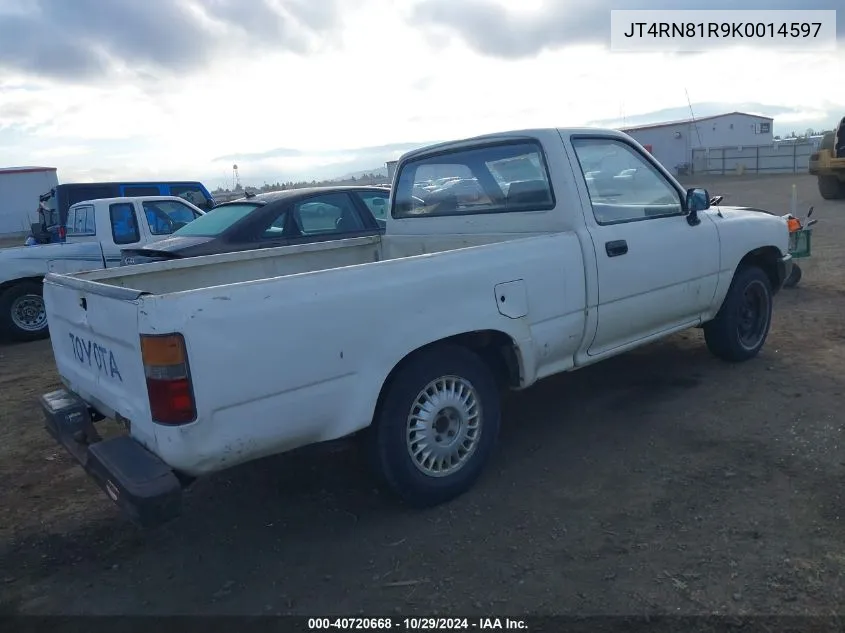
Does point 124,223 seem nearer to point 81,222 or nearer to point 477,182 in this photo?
point 81,222

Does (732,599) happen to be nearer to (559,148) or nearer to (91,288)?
(559,148)

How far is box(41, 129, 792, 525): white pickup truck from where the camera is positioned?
2.59 m

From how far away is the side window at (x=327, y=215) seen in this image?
7309mm

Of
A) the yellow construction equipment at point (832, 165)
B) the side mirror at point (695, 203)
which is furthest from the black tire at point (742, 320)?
the yellow construction equipment at point (832, 165)

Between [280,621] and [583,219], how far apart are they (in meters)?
2.67

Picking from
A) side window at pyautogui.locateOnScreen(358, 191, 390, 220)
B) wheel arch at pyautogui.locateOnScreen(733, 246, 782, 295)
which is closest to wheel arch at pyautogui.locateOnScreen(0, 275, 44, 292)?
side window at pyautogui.locateOnScreen(358, 191, 390, 220)

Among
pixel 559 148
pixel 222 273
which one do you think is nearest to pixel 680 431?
pixel 559 148

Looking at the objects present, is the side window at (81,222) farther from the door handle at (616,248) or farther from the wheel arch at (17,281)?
the door handle at (616,248)

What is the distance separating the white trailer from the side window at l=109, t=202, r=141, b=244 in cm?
2931

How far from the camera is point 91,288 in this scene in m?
2.98

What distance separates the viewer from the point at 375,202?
792cm

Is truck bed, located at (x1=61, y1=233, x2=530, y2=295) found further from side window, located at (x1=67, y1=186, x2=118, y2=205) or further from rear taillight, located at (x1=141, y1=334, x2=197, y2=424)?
side window, located at (x1=67, y1=186, x2=118, y2=205)

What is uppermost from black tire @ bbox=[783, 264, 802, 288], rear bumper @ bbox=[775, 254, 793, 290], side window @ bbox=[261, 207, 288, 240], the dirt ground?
side window @ bbox=[261, 207, 288, 240]

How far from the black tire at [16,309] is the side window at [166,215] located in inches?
67.3
